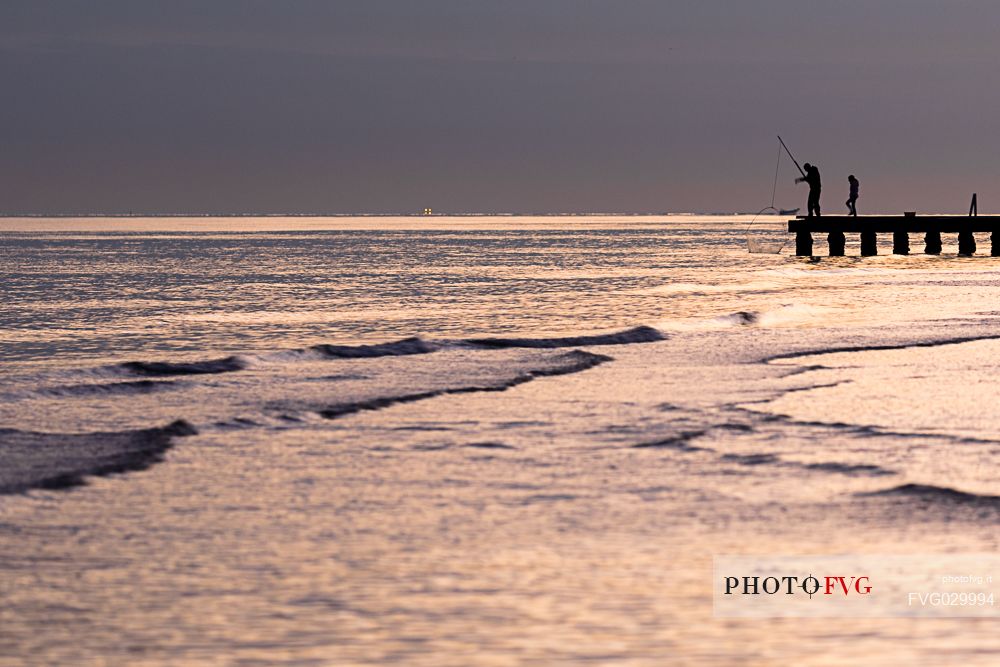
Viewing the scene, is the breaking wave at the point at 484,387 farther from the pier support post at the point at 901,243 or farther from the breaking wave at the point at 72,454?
the pier support post at the point at 901,243

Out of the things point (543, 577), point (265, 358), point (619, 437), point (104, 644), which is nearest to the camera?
point (104, 644)

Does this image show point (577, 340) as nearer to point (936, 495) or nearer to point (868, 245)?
point (936, 495)

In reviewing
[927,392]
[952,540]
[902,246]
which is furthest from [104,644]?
[902,246]

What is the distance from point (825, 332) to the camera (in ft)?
61.3

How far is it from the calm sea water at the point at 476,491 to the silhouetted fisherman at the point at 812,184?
Result: 867 inches

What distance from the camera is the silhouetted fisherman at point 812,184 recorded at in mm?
40219

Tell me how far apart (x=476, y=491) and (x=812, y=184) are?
35660mm

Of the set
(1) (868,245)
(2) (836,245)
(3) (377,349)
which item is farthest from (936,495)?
(1) (868,245)

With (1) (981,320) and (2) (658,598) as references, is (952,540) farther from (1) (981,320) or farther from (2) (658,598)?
(1) (981,320)

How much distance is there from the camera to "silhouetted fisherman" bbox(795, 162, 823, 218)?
4022cm

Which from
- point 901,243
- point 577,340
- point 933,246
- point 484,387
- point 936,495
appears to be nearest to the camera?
point 936,495

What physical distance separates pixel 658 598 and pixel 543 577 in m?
0.54

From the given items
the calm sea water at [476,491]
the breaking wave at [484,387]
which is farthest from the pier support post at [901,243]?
the breaking wave at [484,387]

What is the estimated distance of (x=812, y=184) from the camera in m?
41.3
